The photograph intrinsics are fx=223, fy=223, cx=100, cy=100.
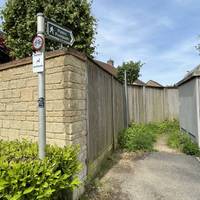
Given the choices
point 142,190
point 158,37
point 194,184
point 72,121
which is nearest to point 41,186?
point 72,121

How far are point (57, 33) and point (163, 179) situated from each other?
3265 millimetres

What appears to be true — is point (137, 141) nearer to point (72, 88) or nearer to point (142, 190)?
point (142, 190)

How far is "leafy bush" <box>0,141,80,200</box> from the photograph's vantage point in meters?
2.06

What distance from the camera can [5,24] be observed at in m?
6.77

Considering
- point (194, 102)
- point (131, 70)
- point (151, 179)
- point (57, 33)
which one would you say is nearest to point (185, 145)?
point (194, 102)

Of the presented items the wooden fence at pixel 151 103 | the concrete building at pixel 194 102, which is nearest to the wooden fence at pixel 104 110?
the wooden fence at pixel 151 103

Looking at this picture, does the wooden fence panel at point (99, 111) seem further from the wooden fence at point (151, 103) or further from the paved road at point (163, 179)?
the wooden fence at point (151, 103)

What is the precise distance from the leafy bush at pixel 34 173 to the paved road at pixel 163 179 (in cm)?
141

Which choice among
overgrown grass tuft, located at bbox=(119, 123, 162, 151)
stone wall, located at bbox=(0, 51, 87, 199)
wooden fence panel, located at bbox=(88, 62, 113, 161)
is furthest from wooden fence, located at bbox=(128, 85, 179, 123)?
stone wall, located at bbox=(0, 51, 87, 199)

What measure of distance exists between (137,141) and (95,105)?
2.61m

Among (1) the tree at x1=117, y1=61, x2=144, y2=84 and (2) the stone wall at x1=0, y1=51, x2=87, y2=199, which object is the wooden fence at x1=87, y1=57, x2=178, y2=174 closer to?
(2) the stone wall at x1=0, y1=51, x2=87, y2=199

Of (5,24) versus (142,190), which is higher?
(5,24)

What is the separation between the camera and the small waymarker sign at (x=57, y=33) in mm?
2518

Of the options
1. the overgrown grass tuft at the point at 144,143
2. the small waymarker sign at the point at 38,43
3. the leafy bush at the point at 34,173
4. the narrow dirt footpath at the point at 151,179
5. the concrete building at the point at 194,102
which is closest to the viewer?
the leafy bush at the point at 34,173
